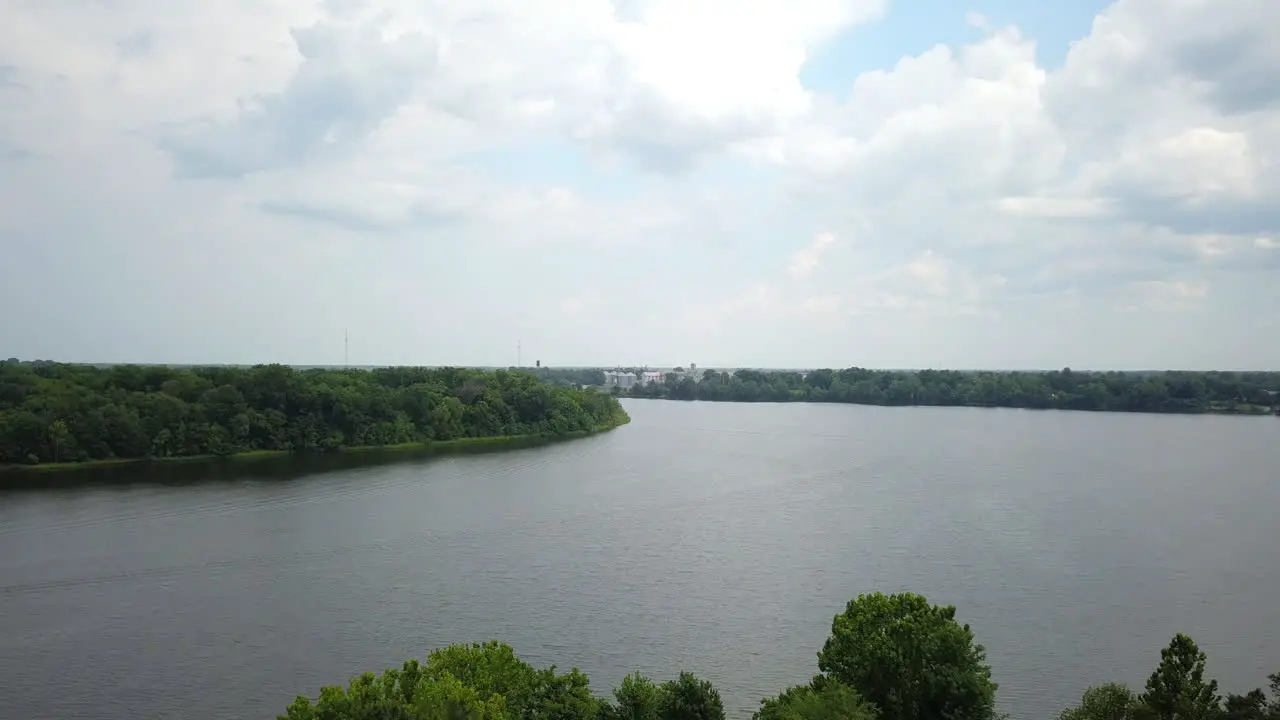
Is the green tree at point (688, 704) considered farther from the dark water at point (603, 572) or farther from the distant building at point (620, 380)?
the distant building at point (620, 380)

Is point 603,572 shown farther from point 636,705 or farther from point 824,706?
point 824,706

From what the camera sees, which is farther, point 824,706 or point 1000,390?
point 1000,390

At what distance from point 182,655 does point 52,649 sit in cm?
169

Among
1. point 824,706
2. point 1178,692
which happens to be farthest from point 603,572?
point 1178,692

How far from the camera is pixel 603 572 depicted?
14.5 m

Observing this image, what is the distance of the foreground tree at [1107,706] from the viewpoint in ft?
24.5

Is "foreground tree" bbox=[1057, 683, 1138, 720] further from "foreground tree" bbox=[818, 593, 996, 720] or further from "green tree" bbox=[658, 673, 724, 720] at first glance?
"green tree" bbox=[658, 673, 724, 720]

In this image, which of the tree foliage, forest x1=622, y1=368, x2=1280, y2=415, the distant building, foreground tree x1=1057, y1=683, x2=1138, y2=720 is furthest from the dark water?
the distant building

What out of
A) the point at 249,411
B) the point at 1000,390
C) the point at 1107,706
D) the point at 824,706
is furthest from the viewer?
the point at 1000,390

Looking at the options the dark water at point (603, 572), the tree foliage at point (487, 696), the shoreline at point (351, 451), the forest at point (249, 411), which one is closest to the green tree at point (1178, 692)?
the dark water at point (603, 572)

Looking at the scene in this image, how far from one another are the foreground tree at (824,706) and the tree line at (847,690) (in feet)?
0.03

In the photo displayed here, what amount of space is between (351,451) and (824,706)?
88.6ft

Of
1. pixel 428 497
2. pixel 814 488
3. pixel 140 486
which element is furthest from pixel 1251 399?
pixel 140 486

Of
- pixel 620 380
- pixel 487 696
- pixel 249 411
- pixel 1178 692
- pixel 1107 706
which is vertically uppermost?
pixel 620 380
